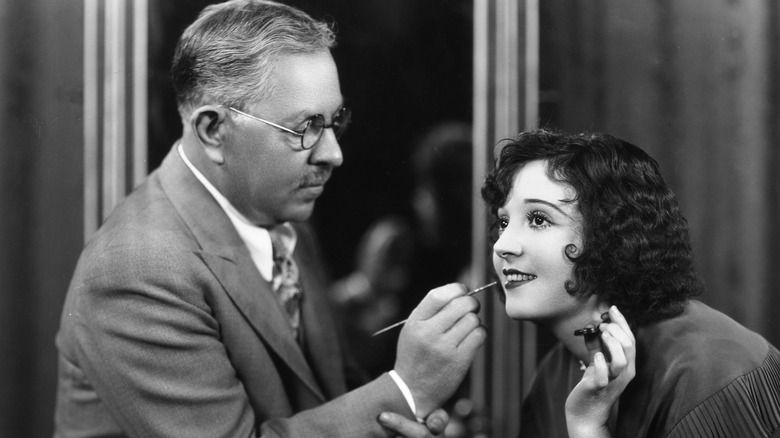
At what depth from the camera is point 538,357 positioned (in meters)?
2.66

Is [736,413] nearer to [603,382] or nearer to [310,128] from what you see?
[603,382]

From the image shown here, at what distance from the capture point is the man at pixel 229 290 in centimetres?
190

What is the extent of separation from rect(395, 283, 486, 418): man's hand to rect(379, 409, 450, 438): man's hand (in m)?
0.09

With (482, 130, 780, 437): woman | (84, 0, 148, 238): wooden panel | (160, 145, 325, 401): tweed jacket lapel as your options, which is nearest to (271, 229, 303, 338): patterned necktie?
(160, 145, 325, 401): tweed jacket lapel

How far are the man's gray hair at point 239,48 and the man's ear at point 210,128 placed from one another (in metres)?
0.03

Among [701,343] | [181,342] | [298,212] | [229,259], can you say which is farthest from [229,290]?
[701,343]

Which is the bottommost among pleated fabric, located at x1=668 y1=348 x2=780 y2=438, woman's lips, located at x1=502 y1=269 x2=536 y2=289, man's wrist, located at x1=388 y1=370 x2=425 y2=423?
man's wrist, located at x1=388 y1=370 x2=425 y2=423

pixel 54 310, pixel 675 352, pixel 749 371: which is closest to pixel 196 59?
pixel 54 310

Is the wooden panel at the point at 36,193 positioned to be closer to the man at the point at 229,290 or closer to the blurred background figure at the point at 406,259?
the man at the point at 229,290

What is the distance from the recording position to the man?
1896mm

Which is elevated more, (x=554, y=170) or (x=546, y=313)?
(x=554, y=170)

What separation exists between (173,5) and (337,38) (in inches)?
20.2

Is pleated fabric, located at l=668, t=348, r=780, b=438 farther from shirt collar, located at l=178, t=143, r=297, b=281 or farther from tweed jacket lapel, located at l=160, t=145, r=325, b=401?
shirt collar, located at l=178, t=143, r=297, b=281

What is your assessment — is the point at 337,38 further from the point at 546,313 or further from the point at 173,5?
the point at 546,313
